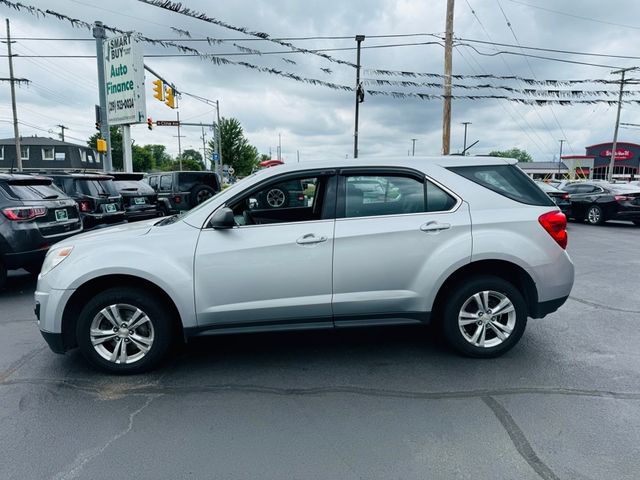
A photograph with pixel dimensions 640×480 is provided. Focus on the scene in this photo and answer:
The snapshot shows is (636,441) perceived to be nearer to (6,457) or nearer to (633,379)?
(633,379)

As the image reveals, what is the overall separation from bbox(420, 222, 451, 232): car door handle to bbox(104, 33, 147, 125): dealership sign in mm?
15414

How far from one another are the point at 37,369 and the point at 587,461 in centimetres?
427

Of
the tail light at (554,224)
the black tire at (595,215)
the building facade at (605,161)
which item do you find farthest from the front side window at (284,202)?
the building facade at (605,161)

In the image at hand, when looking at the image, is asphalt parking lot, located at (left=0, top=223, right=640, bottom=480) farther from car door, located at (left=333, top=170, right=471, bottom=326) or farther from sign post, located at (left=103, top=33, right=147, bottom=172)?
sign post, located at (left=103, top=33, right=147, bottom=172)

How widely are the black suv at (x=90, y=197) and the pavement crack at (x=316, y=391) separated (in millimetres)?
6231

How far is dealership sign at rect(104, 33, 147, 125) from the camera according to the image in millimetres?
15984

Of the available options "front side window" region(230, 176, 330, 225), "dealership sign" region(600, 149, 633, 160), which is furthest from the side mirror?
"dealership sign" region(600, 149, 633, 160)

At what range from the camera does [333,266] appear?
12.0 feet

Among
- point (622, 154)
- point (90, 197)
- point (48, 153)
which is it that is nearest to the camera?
point (90, 197)

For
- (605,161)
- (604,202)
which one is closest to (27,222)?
(604,202)

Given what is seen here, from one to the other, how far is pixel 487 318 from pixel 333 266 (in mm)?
1484

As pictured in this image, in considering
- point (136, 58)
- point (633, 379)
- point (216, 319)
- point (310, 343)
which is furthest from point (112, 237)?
point (136, 58)

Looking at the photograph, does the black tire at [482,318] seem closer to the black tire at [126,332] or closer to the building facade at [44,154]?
the black tire at [126,332]

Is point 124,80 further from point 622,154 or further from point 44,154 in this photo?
point 622,154
